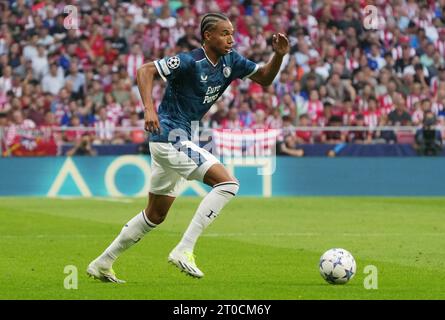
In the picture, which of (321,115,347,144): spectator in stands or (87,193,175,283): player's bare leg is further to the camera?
(321,115,347,144): spectator in stands

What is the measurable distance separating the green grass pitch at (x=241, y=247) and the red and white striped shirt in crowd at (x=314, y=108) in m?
2.87

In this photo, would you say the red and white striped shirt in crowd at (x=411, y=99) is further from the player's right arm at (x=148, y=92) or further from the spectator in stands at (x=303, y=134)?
the player's right arm at (x=148, y=92)

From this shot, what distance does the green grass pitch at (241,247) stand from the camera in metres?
9.61

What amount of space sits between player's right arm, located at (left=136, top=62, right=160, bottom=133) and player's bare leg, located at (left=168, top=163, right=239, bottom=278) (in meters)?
0.75

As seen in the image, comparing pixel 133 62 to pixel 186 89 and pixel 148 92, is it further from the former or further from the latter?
pixel 148 92

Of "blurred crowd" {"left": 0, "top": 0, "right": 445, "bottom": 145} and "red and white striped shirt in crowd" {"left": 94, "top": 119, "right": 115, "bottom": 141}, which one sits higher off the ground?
"blurred crowd" {"left": 0, "top": 0, "right": 445, "bottom": 145}

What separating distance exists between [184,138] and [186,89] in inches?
17.5

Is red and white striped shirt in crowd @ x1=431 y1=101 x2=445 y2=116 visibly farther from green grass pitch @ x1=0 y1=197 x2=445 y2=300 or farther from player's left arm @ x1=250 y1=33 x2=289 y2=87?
player's left arm @ x1=250 y1=33 x2=289 y2=87

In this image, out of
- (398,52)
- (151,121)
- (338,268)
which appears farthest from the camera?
(398,52)

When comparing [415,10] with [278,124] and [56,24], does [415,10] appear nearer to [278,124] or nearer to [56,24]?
[278,124]

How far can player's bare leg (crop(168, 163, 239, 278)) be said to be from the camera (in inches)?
386

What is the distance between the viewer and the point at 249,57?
27.4 meters

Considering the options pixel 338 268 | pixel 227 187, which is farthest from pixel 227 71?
pixel 338 268

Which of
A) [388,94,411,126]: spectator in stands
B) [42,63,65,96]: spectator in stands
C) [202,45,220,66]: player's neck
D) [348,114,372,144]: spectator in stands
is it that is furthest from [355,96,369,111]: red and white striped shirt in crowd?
[202,45,220,66]: player's neck
